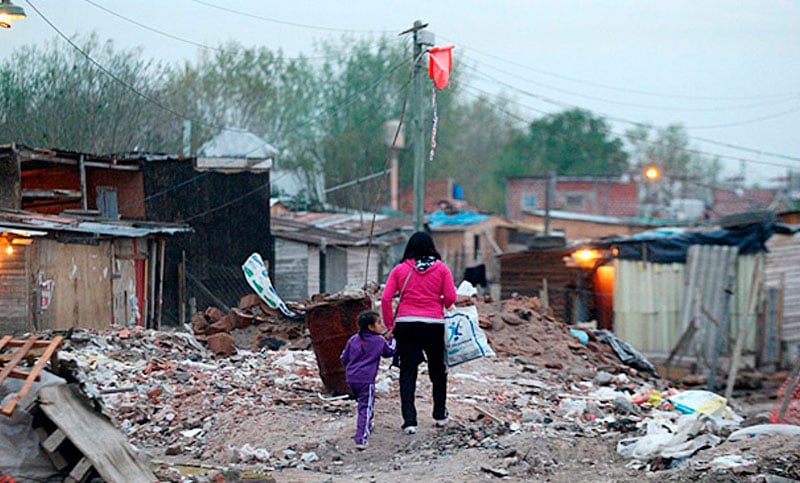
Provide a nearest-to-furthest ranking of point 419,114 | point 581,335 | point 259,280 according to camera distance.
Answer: point 259,280 → point 581,335 → point 419,114

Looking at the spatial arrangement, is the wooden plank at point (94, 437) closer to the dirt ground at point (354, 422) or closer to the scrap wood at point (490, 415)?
the dirt ground at point (354, 422)

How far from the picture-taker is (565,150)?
62688 mm

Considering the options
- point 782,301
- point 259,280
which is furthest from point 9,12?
point 782,301

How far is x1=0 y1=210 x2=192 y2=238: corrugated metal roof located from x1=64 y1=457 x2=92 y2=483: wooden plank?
10.6 metres

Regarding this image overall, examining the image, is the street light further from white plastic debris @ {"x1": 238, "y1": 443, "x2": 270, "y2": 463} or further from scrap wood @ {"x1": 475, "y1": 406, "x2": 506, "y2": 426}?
scrap wood @ {"x1": 475, "y1": 406, "x2": 506, "y2": 426}

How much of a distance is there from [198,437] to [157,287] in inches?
532

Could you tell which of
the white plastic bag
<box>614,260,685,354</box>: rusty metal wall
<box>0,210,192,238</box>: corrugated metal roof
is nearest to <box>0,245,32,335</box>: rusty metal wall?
<box>0,210,192,238</box>: corrugated metal roof

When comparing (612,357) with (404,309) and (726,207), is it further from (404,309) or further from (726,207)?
(726,207)

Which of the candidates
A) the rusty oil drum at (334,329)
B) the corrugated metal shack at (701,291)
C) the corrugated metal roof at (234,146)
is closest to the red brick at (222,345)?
the rusty oil drum at (334,329)

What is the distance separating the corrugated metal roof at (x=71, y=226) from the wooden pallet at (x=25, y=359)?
966 cm

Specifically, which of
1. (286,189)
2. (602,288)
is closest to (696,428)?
(602,288)

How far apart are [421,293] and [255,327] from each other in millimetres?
6741

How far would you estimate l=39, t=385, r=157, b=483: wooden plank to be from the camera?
19.8 feet

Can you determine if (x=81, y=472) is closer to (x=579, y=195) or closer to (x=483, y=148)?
(x=579, y=195)
